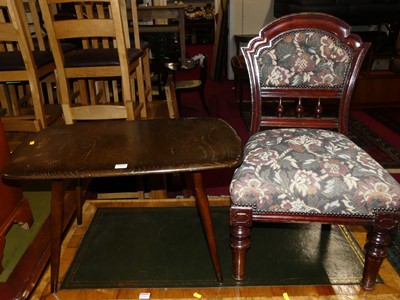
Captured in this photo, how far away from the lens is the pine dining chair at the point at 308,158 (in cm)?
113

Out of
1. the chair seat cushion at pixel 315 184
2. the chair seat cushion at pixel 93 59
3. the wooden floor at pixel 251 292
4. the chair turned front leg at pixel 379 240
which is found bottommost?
the wooden floor at pixel 251 292

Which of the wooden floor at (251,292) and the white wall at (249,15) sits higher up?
the white wall at (249,15)

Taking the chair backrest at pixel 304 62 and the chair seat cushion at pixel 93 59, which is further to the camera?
the chair seat cushion at pixel 93 59

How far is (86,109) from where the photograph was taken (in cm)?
189

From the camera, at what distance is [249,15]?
5160 mm

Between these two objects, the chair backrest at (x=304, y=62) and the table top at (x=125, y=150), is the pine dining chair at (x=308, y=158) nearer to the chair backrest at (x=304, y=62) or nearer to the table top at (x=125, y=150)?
the chair backrest at (x=304, y=62)

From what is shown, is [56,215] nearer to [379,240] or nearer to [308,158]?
[308,158]

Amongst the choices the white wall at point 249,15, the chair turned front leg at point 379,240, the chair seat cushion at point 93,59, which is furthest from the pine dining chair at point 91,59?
the white wall at point 249,15

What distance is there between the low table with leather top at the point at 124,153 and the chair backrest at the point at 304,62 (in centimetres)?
32

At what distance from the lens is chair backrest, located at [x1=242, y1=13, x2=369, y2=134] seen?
144 cm

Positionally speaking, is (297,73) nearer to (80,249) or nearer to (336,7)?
(80,249)

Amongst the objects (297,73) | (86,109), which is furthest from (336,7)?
(86,109)

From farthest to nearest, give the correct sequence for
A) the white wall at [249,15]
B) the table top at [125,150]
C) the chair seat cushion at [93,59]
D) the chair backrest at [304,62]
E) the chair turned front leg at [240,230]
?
the white wall at [249,15], the chair seat cushion at [93,59], the chair backrest at [304,62], the chair turned front leg at [240,230], the table top at [125,150]

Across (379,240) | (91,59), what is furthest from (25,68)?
(379,240)
